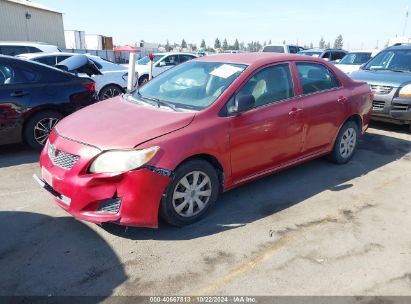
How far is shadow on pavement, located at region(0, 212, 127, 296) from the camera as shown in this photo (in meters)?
2.80

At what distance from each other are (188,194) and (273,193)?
1.37 meters

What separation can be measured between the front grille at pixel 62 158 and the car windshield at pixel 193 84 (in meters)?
1.22

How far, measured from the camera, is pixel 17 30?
3038cm

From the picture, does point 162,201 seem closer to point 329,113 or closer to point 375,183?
point 329,113

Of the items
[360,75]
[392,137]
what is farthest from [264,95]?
[360,75]

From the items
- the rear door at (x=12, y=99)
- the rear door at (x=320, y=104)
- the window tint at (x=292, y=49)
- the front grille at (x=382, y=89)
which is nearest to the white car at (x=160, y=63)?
→ the window tint at (x=292, y=49)

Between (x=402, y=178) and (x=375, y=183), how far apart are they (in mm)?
532

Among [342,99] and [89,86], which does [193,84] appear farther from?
[89,86]

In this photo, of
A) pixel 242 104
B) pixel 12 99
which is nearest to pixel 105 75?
pixel 12 99

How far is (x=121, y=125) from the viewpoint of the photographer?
3.55m

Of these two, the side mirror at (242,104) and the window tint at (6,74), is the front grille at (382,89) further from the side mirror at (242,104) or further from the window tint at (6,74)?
the window tint at (6,74)

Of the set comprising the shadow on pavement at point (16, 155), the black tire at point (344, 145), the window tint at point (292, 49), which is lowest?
the shadow on pavement at point (16, 155)

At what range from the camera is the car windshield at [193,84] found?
3955mm

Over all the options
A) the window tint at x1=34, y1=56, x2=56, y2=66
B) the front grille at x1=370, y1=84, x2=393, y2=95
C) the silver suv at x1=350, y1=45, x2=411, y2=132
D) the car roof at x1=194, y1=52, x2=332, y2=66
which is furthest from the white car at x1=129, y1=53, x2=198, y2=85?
the car roof at x1=194, y1=52, x2=332, y2=66
